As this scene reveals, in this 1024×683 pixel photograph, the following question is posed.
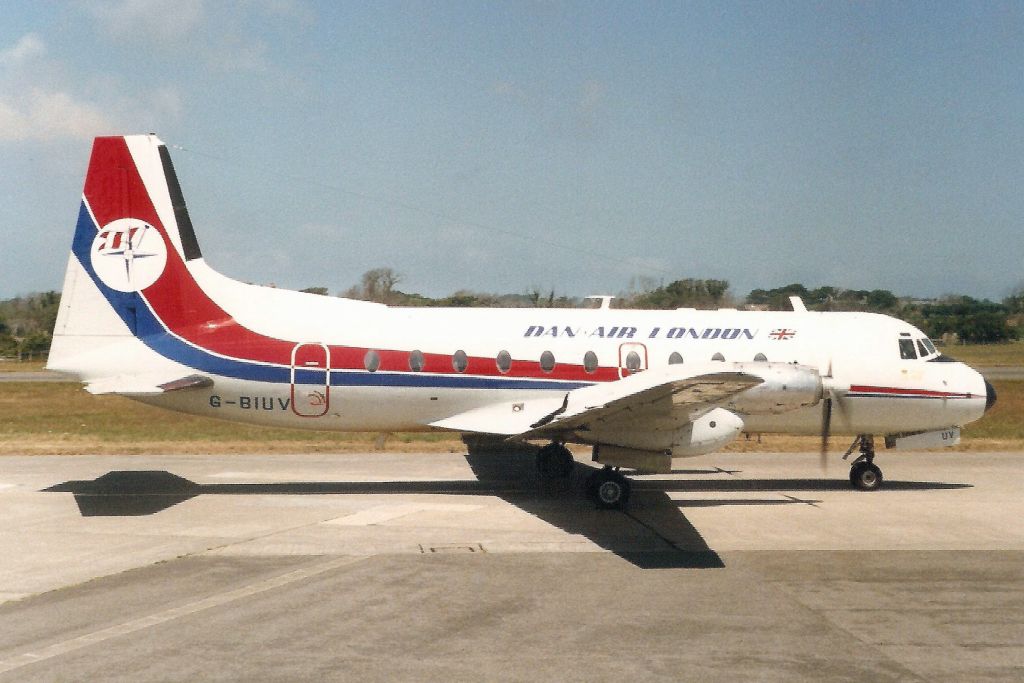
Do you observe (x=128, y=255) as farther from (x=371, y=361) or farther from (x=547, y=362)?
(x=547, y=362)

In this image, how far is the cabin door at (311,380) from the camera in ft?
61.9

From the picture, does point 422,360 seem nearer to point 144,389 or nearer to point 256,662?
point 144,389

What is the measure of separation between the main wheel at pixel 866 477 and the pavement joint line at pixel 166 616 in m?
11.4

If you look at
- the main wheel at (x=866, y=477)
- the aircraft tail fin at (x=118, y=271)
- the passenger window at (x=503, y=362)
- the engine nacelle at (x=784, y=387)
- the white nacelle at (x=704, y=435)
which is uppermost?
the aircraft tail fin at (x=118, y=271)

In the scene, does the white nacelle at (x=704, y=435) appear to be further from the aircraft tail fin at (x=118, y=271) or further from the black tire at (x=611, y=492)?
the aircraft tail fin at (x=118, y=271)

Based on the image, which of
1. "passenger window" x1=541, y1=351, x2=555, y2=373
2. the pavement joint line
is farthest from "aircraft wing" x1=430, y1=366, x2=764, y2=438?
the pavement joint line

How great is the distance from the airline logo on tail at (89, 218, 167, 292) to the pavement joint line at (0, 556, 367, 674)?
27.4 feet

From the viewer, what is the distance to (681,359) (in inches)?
776

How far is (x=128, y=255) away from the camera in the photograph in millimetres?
18984

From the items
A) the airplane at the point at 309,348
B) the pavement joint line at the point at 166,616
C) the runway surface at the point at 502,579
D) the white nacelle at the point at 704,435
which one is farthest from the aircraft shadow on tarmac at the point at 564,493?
the pavement joint line at the point at 166,616

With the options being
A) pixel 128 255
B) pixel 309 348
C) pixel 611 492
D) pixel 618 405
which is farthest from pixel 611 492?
pixel 128 255

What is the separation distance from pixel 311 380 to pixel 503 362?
374 centimetres

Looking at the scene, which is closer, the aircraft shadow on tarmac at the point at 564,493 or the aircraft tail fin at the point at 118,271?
the aircraft shadow on tarmac at the point at 564,493

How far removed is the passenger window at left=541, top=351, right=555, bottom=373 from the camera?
19.3 metres
